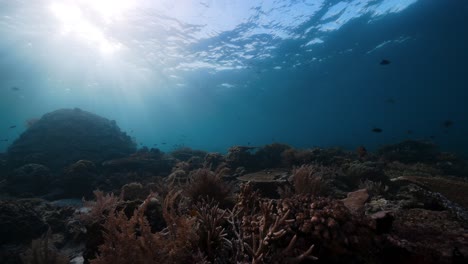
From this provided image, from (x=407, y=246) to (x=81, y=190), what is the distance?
14.6 meters

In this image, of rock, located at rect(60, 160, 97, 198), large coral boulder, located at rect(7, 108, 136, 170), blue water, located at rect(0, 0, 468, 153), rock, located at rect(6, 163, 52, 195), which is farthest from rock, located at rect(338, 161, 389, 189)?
large coral boulder, located at rect(7, 108, 136, 170)

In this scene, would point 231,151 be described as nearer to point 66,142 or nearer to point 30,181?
point 30,181

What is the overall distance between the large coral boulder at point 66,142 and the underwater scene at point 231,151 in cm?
14

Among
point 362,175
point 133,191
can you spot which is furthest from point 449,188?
point 133,191

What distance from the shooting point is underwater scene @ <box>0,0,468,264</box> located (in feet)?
10.8

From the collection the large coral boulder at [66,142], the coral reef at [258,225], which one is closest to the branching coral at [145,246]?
the coral reef at [258,225]

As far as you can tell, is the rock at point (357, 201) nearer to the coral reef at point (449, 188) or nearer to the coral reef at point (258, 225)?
the coral reef at point (258, 225)

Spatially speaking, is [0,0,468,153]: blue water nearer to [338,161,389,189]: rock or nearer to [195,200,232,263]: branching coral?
[338,161,389,189]: rock

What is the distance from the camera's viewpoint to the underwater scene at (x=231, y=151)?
3295mm

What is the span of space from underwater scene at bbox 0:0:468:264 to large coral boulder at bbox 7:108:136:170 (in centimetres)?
14

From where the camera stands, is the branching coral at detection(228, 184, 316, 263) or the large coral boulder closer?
the branching coral at detection(228, 184, 316, 263)

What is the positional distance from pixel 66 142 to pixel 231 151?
46.9ft

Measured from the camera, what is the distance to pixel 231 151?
14.0m

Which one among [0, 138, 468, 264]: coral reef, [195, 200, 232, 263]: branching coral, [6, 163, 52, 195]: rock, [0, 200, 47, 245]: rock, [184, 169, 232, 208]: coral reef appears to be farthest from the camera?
[6, 163, 52, 195]: rock
